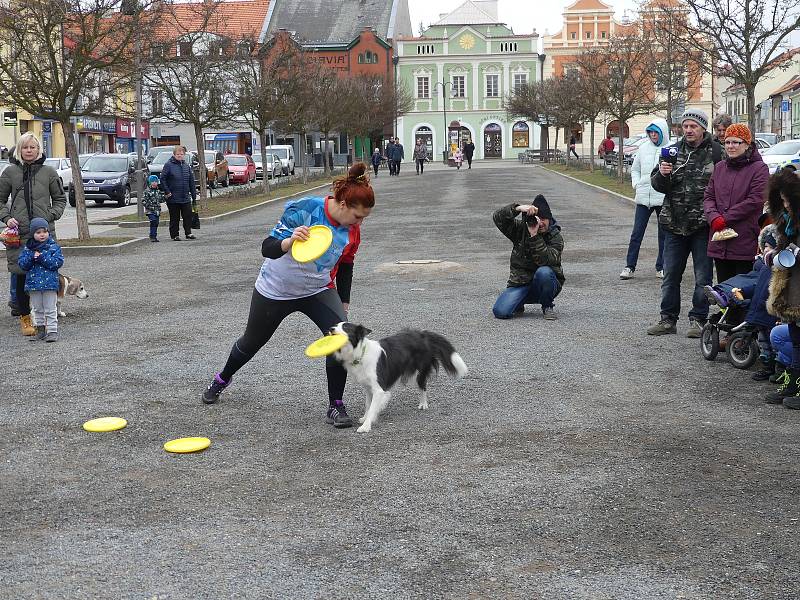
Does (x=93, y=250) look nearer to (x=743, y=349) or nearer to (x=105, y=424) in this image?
(x=105, y=424)

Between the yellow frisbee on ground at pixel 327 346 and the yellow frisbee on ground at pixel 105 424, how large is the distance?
145cm

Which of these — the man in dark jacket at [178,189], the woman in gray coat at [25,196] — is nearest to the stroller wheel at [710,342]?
the woman in gray coat at [25,196]

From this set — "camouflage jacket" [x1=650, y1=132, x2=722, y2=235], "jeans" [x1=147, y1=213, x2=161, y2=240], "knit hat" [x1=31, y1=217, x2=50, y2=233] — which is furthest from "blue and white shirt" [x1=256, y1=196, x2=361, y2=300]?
"jeans" [x1=147, y1=213, x2=161, y2=240]

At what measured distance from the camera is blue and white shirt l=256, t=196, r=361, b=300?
640 centimetres

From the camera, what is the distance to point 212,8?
104 ft

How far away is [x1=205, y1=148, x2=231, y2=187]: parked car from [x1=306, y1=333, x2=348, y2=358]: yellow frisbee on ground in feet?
128

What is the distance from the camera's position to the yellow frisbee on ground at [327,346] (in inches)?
248

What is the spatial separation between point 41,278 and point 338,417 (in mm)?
4883

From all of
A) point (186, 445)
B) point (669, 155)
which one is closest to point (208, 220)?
point (669, 155)

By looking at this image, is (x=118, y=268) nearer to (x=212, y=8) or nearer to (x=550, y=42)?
(x=212, y=8)

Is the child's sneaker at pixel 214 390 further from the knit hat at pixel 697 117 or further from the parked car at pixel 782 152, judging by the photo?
the parked car at pixel 782 152

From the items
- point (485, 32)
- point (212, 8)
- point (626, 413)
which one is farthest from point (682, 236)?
point (485, 32)

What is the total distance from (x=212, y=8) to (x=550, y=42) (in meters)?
79.2

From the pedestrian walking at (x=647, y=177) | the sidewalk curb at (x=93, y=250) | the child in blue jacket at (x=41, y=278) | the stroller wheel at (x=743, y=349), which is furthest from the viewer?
the sidewalk curb at (x=93, y=250)
